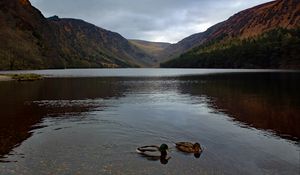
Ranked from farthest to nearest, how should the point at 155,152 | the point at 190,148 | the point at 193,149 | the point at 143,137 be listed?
the point at 143,137 → the point at 190,148 → the point at 193,149 → the point at 155,152

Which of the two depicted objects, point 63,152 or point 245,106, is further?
point 245,106

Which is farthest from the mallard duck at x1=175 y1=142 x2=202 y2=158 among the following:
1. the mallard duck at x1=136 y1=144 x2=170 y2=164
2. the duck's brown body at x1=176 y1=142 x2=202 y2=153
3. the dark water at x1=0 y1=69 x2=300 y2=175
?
the mallard duck at x1=136 y1=144 x2=170 y2=164

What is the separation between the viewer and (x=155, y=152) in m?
25.4

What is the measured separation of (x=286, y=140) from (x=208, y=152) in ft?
29.9

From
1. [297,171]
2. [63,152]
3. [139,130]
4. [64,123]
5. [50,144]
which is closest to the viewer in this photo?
[297,171]

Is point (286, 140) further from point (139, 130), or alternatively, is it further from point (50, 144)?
point (50, 144)

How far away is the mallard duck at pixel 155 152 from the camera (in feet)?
79.9

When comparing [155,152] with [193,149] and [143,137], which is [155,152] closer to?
[193,149]

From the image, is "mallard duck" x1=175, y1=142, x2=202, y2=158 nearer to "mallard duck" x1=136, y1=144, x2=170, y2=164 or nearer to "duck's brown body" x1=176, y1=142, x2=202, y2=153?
"duck's brown body" x1=176, y1=142, x2=202, y2=153

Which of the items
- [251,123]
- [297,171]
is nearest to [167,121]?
[251,123]

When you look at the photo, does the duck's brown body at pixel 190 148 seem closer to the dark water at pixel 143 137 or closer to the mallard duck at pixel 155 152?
the dark water at pixel 143 137

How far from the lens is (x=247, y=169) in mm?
22328

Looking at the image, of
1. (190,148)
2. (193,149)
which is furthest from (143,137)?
(193,149)

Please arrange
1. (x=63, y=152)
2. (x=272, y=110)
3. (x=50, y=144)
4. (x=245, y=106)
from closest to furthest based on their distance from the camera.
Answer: (x=63, y=152)
(x=50, y=144)
(x=272, y=110)
(x=245, y=106)
